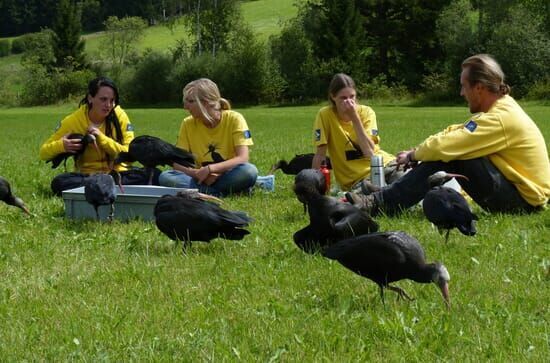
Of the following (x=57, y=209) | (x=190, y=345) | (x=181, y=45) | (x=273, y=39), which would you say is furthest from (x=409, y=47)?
(x=190, y=345)

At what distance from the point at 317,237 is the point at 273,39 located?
58844 mm

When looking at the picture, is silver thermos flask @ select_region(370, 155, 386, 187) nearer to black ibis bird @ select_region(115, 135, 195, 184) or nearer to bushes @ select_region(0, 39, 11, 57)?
black ibis bird @ select_region(115, 135, 195, 184)

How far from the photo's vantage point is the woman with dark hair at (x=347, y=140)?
8.65 meters

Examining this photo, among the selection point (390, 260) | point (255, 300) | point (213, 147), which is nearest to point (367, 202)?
point (213, 147)

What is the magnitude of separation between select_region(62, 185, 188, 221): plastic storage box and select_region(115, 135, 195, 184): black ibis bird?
495mm

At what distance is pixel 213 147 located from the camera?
31.2 ft

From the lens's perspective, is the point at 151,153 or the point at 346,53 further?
the point at 346,53

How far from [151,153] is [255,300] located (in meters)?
4.03

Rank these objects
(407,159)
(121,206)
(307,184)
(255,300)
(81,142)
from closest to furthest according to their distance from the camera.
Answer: (255,300)
(307,184)
(407,159)
(121,206)
(81,142)

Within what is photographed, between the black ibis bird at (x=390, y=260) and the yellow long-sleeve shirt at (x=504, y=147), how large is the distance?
272cm

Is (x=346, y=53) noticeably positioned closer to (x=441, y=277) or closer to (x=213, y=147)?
(x=213, y=147)

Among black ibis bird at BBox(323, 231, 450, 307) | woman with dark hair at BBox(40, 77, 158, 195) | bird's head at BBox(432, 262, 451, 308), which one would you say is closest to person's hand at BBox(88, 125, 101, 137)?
woman with dark hair at BBox(40, 77, 158, 195)

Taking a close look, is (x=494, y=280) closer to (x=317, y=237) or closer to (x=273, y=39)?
(x=317, y=237)

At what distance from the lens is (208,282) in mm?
5422
